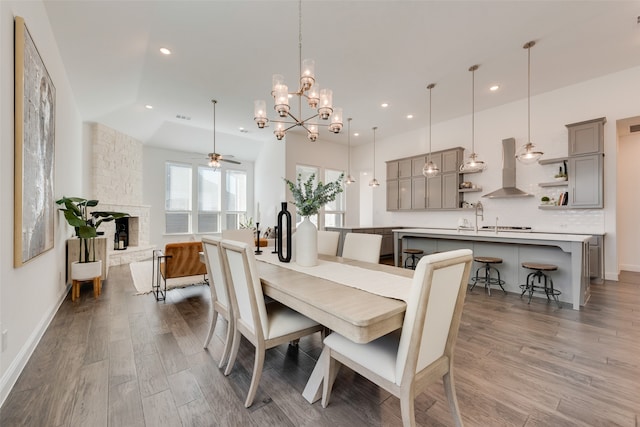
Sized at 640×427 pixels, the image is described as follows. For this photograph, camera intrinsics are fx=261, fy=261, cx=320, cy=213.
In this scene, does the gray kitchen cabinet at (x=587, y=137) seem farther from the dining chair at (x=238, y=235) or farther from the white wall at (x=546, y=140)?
the dining chair at (x=238, y=235)

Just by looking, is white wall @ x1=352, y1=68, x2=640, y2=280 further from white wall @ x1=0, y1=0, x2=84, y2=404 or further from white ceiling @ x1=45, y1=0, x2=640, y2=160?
white wall @ x1=0, y1=0, x2=84, y2=404

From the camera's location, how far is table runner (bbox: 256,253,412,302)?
1515 millimetres

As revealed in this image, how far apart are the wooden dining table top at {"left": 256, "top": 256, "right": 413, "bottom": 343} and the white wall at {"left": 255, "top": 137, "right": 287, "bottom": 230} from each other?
17.7 feet

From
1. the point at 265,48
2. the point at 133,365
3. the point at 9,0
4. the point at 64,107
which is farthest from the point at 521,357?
the point at 64,107

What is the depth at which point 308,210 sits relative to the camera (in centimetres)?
216

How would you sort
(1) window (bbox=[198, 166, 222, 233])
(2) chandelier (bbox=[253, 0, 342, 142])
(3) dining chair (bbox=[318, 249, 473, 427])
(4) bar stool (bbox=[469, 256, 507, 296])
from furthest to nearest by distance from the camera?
(1) window (bbox=[198, 166, 222, 233]), (4) bar stool (bbox=[469, 256, 507, 296]), (2) chandelier (bbox=[253, 0, 342, 142]), (3) dining chair (bbox=[318, 249, 473, 427])

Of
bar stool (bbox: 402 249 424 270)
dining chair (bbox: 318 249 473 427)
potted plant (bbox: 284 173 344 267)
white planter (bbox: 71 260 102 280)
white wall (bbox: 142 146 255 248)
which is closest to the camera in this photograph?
dining chair (bbox: 318 249 473 427)

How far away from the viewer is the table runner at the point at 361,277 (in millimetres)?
1515

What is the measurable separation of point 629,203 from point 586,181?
206cm

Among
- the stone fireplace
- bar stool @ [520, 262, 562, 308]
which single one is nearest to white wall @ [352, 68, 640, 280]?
bar stool @ [520, 262, 562, 308]

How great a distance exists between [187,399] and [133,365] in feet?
2.37

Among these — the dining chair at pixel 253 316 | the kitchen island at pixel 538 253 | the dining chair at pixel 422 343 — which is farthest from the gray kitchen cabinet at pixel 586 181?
the dining chair at pixel 253 316

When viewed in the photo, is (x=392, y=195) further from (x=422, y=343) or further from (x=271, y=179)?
(x=422, y=343)

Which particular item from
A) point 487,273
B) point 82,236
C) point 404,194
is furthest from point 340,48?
point 404,194
